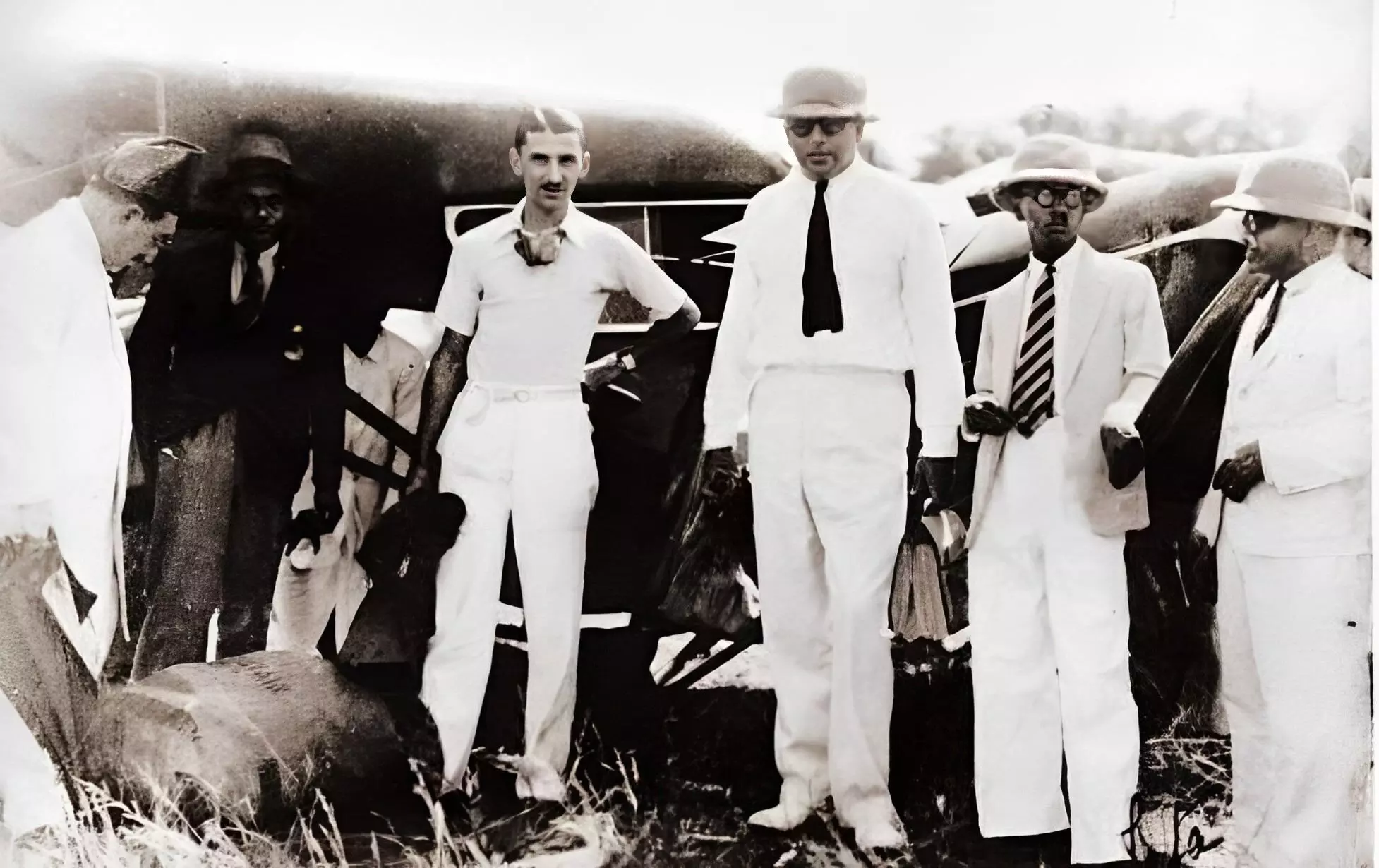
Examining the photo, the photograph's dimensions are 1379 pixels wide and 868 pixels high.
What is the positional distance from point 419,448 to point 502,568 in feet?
1.24

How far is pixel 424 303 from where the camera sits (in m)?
2.97

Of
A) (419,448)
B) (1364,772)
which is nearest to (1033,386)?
(1364,772)

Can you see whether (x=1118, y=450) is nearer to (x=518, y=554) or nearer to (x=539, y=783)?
(x=518, y=554)

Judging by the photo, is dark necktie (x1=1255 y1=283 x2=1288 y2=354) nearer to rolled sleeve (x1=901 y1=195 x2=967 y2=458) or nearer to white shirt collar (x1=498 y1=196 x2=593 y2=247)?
rolled sleeve (x1=901 y1=195 x2=967 y2=458)

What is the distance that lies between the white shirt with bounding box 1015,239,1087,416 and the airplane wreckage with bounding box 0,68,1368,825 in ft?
0.20

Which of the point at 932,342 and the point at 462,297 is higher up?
the point at 462,297

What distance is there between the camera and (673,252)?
2.98 meters

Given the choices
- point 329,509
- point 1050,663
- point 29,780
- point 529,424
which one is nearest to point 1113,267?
point 1050,663

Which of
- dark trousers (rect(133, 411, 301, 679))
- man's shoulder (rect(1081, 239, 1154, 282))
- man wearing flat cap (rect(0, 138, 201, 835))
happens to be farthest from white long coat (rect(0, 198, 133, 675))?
man's shoulder (rect(1081, 239, 1154, 282))

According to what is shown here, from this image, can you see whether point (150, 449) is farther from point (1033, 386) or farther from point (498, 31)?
point (1033, 386)

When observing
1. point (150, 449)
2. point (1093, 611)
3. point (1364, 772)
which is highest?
point (150, 449)

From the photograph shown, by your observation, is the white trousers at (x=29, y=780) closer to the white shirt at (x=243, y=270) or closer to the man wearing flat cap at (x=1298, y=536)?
the white shirt at (x=243, y=270)

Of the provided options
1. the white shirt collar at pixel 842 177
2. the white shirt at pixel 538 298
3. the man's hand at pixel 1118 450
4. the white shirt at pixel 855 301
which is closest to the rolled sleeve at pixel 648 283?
the white shirt at pixel 538 298

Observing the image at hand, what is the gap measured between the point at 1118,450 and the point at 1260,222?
71 centimetres
